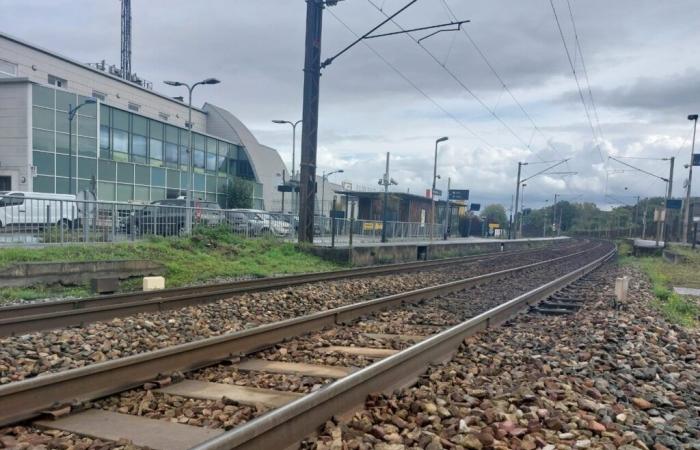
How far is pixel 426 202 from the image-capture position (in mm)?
57094

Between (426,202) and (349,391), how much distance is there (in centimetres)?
5285

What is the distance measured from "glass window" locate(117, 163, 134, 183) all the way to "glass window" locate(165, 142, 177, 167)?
4846mm

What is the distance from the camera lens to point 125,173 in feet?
145

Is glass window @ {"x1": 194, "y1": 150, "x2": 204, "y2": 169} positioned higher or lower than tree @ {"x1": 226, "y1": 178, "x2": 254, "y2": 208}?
higher

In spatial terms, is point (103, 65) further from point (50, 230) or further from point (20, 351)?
point (20, 351)

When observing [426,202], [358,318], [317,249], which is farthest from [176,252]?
[426,202]

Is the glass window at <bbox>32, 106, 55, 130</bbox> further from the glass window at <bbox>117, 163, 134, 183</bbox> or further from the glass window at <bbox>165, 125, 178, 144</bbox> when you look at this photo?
the glass window at <bbox>165, 125, 178, 144</bbox>

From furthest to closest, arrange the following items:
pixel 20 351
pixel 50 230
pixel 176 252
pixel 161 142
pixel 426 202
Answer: pixel 426 202 < pixel 161 142 < pixel 176 252 < pixel 50 230 < pixel 20 351

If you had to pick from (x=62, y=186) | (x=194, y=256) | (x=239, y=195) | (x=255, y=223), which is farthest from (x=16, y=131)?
(x=194, y=256)

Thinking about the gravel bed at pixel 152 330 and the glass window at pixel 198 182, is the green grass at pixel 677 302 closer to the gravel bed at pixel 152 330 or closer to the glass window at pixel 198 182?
the gravel bed at pixel 152 330

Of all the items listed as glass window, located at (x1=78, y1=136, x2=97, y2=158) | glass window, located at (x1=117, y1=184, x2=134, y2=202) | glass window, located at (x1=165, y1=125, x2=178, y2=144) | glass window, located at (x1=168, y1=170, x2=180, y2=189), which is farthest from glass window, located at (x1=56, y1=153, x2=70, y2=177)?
glass window, located at (x1=165, y1=125, x2=178, y2=144)

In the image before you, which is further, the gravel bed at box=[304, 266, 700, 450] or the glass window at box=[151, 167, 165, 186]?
the glass window at box=[151, 167, 165, 186]

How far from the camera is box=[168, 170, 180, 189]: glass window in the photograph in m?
49.7

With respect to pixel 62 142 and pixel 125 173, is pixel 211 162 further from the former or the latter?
pixel 62 142
